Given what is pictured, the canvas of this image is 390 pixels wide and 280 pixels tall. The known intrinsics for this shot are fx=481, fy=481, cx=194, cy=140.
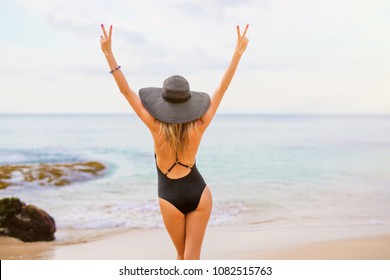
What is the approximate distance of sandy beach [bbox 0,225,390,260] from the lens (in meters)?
4.71

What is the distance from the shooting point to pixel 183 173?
2477 millimetres

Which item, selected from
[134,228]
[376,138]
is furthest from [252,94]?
[134,228]

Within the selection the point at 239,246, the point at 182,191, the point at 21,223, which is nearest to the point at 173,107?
the point at 182,191

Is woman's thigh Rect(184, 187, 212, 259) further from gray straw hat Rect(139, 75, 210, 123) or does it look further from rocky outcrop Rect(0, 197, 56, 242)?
rocky outcrop Rect(0, 197, 56, 242)

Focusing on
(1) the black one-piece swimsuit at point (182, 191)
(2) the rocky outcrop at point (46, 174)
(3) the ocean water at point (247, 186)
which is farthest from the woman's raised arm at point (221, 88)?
(2) the rocky outcrop at point (46, 174)

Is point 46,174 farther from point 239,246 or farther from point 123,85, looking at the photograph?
point 123,85

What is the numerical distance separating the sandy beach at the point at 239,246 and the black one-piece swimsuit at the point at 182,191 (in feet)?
7.70

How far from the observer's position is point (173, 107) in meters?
2.39

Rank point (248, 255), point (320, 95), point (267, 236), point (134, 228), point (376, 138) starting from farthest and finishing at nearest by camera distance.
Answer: point (320, 95) → point (376, 138) → point (134, 228) → point (267, 236) → point (248, 255)

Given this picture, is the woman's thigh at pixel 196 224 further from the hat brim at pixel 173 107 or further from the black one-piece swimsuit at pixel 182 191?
the hat brim at pixel 173 107

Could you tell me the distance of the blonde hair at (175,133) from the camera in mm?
2354

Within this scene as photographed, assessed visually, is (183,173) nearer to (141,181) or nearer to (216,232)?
(216,232)

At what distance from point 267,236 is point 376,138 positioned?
39.9 feet

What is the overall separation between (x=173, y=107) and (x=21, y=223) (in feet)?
11.2
